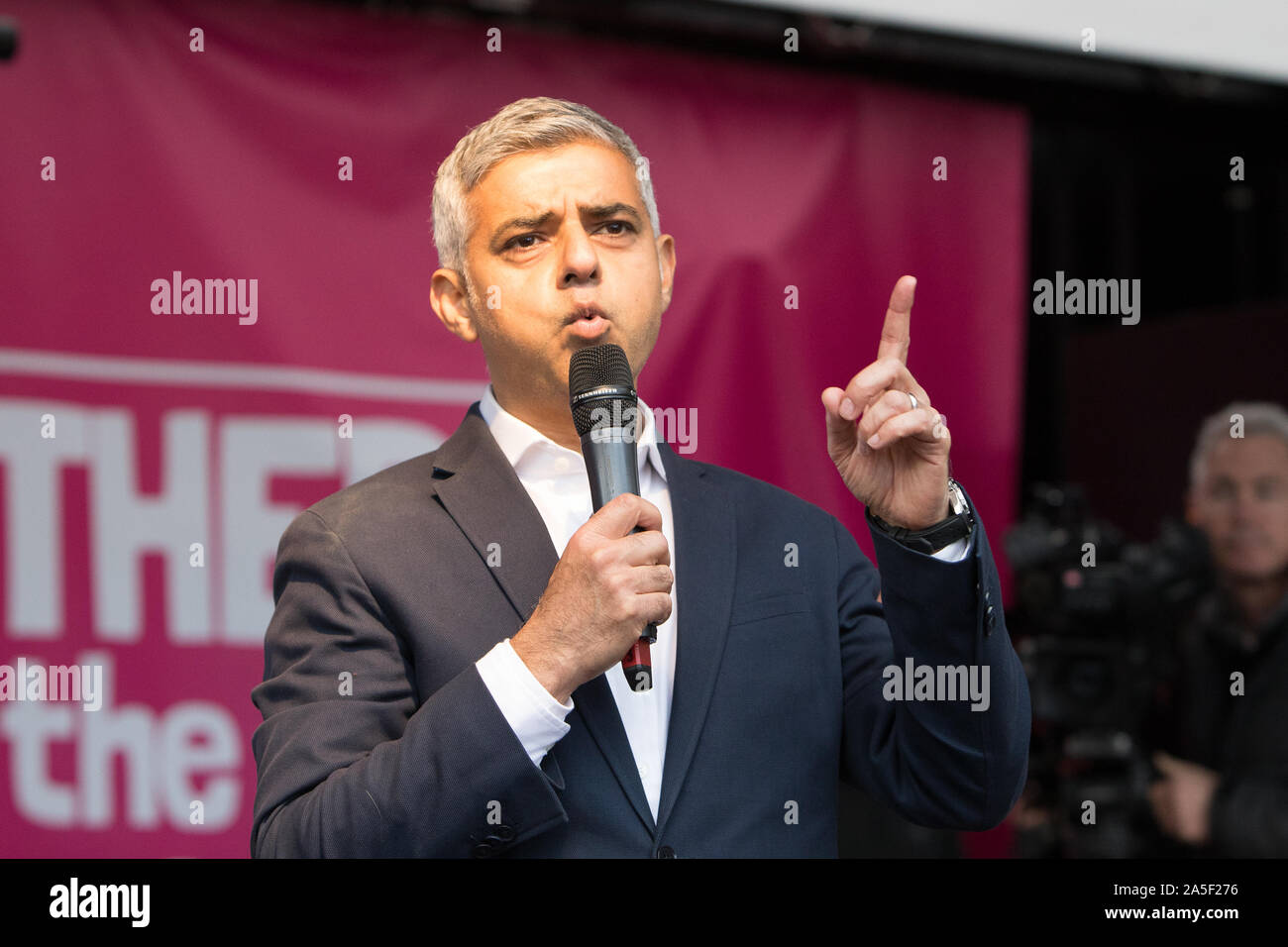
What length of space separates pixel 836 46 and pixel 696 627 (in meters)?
2.12

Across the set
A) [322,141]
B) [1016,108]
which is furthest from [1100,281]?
[322,141]

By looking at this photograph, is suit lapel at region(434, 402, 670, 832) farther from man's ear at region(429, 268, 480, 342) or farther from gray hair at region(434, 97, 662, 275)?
gray hair at region(434, 97, 662, 275)

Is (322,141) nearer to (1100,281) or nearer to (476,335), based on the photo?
(476,335)

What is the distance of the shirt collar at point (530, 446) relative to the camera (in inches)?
60.7

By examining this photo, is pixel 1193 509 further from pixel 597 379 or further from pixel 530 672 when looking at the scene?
pixel 530 672

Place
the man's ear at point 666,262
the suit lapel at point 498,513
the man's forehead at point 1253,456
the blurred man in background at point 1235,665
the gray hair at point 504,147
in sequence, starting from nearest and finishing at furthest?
the suit lapel at point 498,513 → the gray hair at point 504,147 → the man's ear at point 666,262 → the blurred man in background at point 1235,665 → the man's forehead at point 1253,456

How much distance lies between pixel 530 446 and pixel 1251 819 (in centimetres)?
195

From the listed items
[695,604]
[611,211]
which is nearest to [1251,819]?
[695,604]

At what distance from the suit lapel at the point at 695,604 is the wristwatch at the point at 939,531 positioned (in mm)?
200

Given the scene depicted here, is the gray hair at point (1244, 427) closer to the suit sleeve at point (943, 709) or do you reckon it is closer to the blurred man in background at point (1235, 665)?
the blurred man in background at point (1235, 665)

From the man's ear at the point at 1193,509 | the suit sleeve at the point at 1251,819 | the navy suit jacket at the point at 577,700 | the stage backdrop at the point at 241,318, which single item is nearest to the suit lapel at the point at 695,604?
the navy suit jacket at the point at 577,700

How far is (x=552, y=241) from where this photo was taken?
1469 mm

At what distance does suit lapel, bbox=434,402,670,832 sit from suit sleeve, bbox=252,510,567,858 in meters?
0.10

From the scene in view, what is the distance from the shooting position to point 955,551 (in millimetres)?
1381
